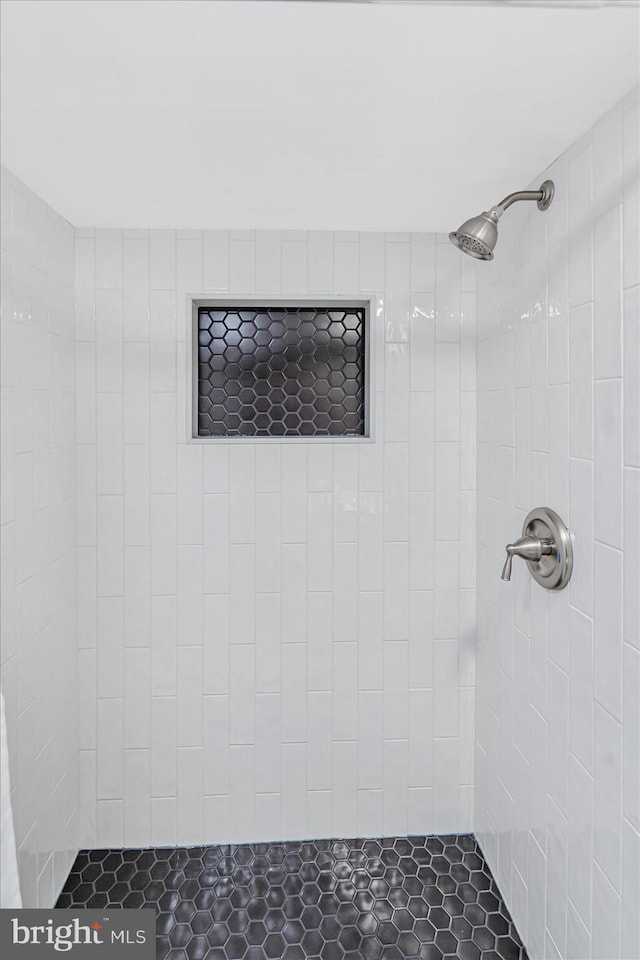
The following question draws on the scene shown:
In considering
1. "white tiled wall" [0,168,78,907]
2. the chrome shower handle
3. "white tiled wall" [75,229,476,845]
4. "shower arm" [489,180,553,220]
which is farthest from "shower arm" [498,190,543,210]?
"white tiled wall" [0,168,78,907]

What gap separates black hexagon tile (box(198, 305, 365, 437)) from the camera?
225 cm

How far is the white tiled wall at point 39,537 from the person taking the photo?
1.65 meters

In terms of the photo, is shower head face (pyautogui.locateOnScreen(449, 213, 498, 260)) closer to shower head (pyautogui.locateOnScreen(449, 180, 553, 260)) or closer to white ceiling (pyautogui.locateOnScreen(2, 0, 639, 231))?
shower head (pyautogui.locateOnScreen(449, 180, 553, 260))

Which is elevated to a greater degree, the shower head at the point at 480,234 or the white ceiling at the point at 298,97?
the white ceiling at the point at 298,97

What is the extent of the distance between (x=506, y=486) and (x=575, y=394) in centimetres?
51

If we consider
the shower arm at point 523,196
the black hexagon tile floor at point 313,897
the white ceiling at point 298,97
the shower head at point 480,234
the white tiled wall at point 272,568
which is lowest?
the black hexagon tile floor at point 313,897

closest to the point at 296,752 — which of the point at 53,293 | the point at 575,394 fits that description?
the point at 575,394

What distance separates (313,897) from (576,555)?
4.34 feet

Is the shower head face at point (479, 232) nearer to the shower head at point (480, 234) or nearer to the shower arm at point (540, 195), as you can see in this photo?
the shower head at point (480, 234)

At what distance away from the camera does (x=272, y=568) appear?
219cm

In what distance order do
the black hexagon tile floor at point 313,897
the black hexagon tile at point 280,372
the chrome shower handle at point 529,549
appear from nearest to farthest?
the chrome shower handle at point 529,549, the black hexagon tile floor at point 313,897, the black hexagon tile at point 280,372

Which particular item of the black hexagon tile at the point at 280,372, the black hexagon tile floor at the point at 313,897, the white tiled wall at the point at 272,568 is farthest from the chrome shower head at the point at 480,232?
the black hexagon tile floor at the point at 313,897

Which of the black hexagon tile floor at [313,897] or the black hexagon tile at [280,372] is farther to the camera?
the black hexagon tile at [280,372]

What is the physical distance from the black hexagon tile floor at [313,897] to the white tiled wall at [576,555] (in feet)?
0.42
